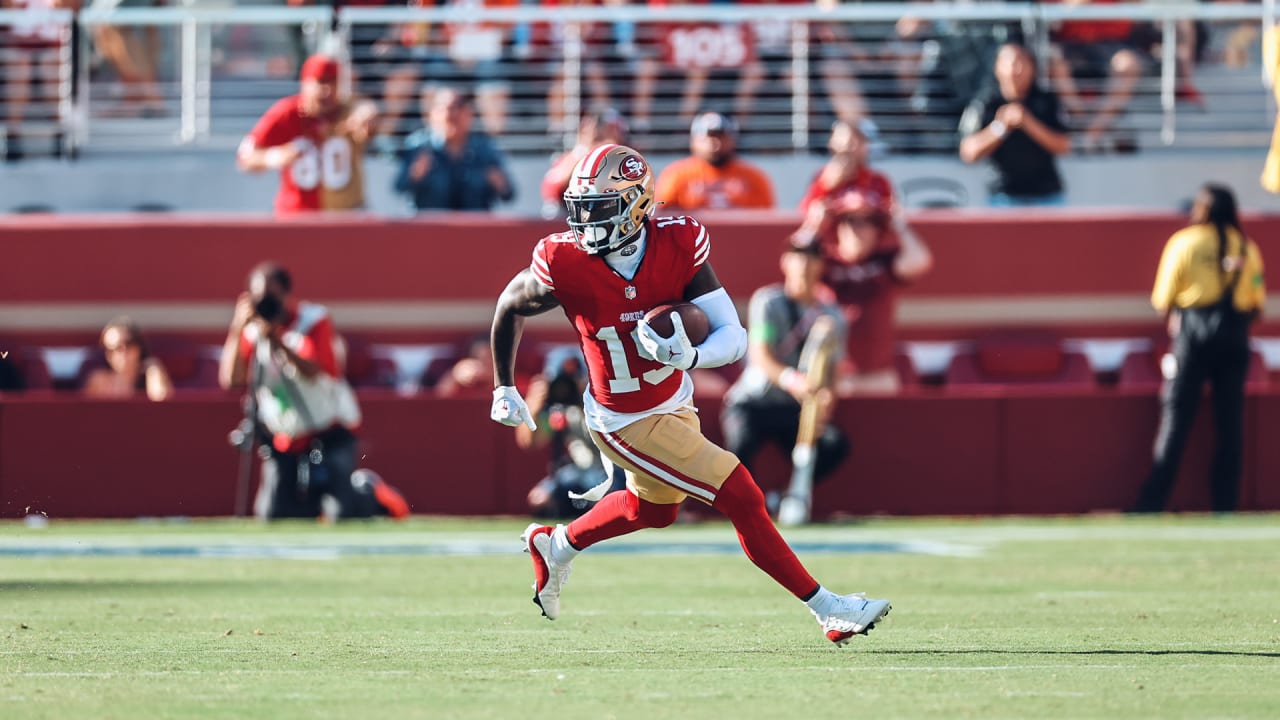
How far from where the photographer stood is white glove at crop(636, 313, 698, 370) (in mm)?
7906

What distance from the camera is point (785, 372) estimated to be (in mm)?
14789

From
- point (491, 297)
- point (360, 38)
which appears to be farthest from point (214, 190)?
point (491, 297)

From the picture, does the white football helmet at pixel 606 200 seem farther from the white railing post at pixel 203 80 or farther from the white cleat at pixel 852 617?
the white railing post at pixel 203 80

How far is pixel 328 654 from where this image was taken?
8.04 meters

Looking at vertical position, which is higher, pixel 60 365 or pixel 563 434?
pixel 60 365

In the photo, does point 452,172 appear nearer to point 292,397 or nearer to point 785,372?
point 292,397

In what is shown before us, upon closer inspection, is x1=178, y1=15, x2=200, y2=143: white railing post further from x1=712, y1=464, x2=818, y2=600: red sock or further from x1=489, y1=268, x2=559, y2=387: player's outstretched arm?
x1=712, y1=464, x2=818, y2=600: red sock

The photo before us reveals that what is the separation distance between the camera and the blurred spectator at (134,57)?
1928cm

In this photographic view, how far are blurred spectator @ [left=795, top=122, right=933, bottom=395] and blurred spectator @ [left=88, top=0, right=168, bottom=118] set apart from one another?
21.7 ft

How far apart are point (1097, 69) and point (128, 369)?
9.05 metres

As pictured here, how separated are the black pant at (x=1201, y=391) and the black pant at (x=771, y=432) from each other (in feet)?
7.94

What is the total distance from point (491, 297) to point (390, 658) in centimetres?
949

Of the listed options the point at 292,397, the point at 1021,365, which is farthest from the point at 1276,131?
the point at 292,397

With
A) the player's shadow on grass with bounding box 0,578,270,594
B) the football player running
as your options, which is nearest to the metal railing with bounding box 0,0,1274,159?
the player's shadow on grass with bounding box 0,578,270,594
